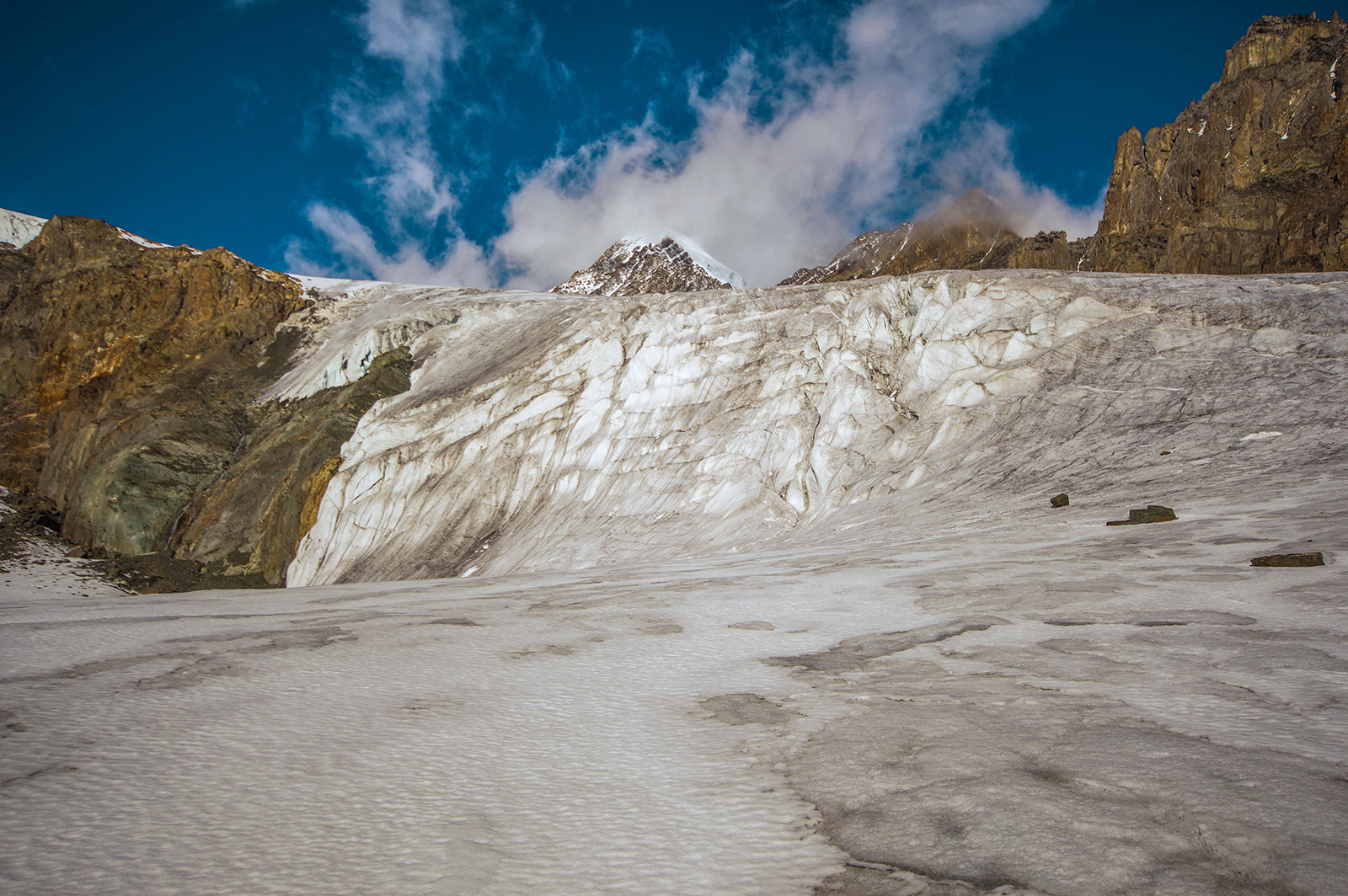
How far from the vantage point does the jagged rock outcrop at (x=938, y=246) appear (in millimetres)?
102625

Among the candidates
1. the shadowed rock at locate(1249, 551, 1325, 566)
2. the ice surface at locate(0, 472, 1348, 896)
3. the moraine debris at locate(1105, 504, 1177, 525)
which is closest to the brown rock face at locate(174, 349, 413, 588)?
the ice surface at locate(0, 472, 1348, 896)

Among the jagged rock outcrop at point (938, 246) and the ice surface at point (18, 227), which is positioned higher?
the jagged rock outcrop at point (938, 246)

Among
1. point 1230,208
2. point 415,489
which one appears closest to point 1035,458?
point 415,489

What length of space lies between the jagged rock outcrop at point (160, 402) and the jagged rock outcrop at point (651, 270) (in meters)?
124

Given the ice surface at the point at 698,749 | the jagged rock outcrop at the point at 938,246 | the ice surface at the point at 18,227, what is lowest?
the ice surface at the point at 698,749

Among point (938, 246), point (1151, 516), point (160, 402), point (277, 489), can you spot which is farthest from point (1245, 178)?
point (160, 402)

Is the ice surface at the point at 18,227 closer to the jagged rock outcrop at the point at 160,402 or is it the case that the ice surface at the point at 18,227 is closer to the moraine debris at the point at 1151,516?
the jagged rock outcrop at the point at 160,402

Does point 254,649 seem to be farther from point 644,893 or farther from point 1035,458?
point 1035,458

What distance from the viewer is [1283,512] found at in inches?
374

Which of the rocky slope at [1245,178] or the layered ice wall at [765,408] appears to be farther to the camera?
the rocky slope at [1245,178]

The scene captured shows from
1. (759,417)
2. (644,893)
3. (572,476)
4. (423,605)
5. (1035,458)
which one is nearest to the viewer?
(644,893)

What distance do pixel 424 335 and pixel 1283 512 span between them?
3382 cm

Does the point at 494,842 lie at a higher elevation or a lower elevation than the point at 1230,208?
lower

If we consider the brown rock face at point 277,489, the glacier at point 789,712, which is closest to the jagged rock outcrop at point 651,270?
the brown rock face at point 277,489
